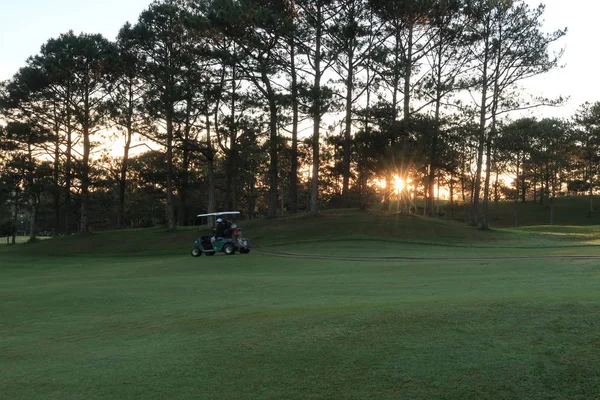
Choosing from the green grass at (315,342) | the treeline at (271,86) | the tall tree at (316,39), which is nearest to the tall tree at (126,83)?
the treeline at (271,86)

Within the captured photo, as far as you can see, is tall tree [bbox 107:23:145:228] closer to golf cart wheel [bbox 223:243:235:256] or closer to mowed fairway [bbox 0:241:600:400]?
golf cart wheel [bbox 223:243:235:256]

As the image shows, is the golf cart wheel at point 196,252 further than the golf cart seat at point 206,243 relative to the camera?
Yes

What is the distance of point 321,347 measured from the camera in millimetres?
6055

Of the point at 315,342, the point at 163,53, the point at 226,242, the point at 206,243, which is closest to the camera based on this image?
the point at 315,342

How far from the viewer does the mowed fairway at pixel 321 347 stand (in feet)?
15.9

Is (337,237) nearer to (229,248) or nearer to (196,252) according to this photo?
(229,248)

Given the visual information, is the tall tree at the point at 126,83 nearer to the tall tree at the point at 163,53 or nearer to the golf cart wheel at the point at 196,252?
the tall tree at the point at 163,53

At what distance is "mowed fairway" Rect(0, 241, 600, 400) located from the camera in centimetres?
483

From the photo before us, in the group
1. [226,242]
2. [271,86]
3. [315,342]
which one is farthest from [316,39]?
[315,342]

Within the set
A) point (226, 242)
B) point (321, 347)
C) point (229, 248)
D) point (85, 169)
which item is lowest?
point (229, 248)

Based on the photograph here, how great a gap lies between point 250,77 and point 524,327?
4066 cm

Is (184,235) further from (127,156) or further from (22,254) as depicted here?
(127,156)

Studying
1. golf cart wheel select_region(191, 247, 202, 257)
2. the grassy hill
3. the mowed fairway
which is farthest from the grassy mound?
the mowed fairway

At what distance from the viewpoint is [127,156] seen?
5856 centimetres
